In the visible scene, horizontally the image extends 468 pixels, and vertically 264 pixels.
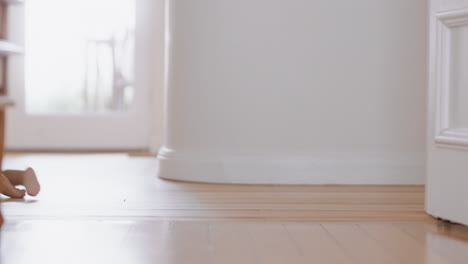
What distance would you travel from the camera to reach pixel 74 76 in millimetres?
4152

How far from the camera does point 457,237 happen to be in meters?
1.63

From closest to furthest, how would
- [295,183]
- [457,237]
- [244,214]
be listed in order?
1. [457,237]
2. [244,214]
3. [295,183]

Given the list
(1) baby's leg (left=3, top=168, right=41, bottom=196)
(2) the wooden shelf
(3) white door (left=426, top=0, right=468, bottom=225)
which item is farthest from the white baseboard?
(2) the wooden shelf

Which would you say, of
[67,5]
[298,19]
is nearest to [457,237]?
[298,19]

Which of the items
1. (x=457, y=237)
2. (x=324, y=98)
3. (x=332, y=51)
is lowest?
(x=457, y=237)

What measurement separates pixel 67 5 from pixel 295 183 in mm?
2127

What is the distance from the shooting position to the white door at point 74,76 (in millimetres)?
4141

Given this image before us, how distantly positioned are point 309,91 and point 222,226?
40.5 inches

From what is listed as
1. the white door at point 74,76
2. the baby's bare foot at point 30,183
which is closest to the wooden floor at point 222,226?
the baby's bare foot at point 30,183

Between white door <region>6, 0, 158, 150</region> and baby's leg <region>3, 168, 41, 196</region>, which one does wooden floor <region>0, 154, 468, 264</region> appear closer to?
baby's leg <region>3, 168, 41, 196</region>

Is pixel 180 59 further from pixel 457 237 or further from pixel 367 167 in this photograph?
pixel 457 237

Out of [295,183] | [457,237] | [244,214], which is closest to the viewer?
[457,237]

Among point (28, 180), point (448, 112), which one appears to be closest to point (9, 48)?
point (28, 180)

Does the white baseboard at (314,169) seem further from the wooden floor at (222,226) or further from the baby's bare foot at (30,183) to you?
the baby's bare foot at (30,183)
